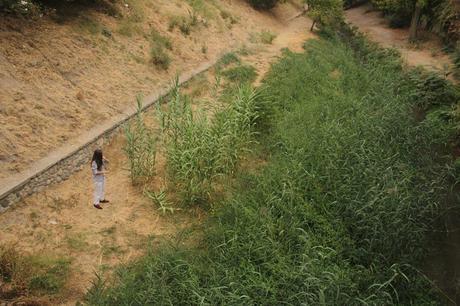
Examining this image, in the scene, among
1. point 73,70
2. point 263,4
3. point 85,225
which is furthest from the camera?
point 263,4

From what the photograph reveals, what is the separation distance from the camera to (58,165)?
7.80 meters

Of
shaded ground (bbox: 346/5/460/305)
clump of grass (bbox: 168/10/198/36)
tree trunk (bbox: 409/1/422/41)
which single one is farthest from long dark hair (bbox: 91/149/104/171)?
tree trunk (bbox: 409/1/422/41)

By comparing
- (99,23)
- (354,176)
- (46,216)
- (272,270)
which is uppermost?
(99,23)

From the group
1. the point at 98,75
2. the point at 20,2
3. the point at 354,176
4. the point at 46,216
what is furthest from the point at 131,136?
the point at 20,2

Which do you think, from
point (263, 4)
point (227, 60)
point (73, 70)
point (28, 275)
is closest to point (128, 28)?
point (73, 70)

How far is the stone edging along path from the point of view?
22.6 ft

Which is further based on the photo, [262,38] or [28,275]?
[262,38]

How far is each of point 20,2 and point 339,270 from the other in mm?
9729

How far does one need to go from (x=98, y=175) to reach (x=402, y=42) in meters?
18.5

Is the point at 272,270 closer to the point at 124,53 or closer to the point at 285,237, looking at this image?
the point at 285,237

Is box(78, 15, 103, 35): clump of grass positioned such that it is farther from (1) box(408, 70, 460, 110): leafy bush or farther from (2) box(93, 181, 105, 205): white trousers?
(1) box(408, 70, 460, 110): leafy bush

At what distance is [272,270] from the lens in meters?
5.79

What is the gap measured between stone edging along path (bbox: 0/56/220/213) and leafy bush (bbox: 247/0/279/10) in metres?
14.7

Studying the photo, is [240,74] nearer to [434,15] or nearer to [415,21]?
[415,21]
